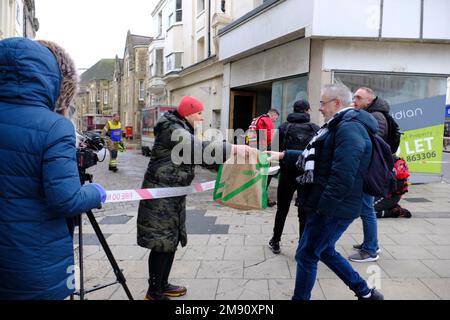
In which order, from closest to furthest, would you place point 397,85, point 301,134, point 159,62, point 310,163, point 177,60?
point 310,163, point 301,134, point 397,85, point 177,60, point 159,62

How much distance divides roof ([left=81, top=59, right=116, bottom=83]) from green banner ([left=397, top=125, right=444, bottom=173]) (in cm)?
6337

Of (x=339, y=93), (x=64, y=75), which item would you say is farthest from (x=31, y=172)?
(x=339, y=93)

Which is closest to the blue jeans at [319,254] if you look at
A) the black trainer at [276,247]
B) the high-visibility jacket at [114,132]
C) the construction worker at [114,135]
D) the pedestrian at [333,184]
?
the pedestrian at [333,184]

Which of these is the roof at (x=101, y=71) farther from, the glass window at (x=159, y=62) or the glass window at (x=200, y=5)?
the glass window at (x=200, y=5)

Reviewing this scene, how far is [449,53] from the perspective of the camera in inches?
406

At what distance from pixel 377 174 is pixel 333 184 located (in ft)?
1.48

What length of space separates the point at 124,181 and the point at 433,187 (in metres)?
8.32

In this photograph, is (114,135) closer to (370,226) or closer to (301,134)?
(301,134)

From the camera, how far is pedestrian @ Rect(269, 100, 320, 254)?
4.76 metres

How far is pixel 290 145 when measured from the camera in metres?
5.00

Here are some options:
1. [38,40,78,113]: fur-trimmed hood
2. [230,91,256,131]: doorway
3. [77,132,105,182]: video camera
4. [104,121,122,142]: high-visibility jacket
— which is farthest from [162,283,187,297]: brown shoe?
[230,91,256,131]: doorway

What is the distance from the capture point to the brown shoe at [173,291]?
→ 365 cm
